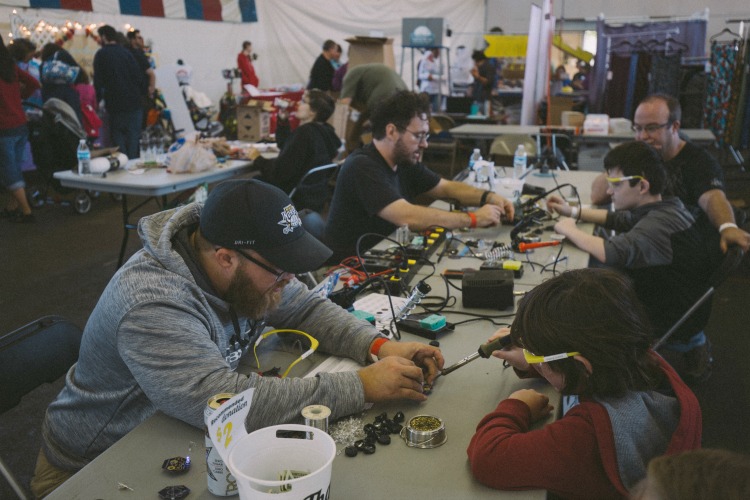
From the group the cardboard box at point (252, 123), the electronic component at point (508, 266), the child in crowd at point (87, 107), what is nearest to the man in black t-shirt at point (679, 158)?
the electronic component at point (508, 266)

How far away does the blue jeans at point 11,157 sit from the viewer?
5.67 meters

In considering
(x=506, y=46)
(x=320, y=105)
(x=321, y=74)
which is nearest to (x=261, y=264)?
(x=320, y=105)

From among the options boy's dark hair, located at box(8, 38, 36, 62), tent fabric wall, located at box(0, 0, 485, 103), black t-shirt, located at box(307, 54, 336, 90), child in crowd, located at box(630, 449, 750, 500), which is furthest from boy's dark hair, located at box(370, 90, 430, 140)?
tent fabric wall, located at box(0, 0, 485, 103)

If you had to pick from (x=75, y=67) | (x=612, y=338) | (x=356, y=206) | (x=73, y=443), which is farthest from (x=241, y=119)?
(x=612, y=338)

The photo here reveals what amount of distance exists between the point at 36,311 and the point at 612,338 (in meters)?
3.66

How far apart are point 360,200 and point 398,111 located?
0.47 m

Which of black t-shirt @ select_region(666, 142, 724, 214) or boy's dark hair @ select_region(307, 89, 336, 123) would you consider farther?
boy's dark hair @ select_region(307, 89, 336, 123)

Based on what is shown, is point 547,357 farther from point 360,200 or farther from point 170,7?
point 170,7

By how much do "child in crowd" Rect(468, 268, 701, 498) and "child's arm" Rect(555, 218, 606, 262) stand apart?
1.20 meters

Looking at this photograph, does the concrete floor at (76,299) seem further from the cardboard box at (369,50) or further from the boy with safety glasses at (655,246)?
the cardboard box at (369,50)

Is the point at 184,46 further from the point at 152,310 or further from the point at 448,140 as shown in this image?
the point at 152,310

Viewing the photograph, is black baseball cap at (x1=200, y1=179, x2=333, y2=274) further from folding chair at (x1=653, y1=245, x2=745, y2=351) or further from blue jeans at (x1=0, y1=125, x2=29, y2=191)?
blue jeans at (x1=0, y1=125, x2=29, y2=191)

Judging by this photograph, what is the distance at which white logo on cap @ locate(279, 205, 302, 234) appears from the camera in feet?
4.58

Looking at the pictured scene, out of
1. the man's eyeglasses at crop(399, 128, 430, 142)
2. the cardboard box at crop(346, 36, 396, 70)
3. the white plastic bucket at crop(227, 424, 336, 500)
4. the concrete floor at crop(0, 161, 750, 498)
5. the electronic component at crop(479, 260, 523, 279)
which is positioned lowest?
the concrete floor at crop(0, 161, 750, 498)
